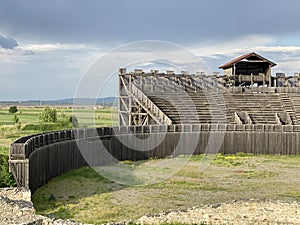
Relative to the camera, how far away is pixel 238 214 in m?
16.1

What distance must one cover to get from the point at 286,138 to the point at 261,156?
8.03 feet

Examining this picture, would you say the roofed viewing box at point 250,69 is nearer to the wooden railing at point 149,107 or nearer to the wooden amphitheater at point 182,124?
the wooden amphitheater at point 182,124

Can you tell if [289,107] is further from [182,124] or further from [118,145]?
[118,145]

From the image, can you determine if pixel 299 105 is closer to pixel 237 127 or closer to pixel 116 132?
→ pixel 237 127

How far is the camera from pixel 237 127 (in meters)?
37.4

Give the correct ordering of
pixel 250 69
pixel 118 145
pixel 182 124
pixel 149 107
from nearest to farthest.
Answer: pixel 118 145, pixel 182 124, pixel 149 107, pixel 250 69

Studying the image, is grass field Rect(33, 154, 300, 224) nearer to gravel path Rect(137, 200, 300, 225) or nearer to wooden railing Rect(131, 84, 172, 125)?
gravel path Rect(137, 200, 300, 225)

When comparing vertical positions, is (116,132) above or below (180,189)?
above

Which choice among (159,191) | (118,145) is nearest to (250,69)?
(118,145)

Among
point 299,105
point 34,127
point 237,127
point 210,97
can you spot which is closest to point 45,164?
point 237,127

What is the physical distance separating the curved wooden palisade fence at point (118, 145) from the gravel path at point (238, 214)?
787 centimetres

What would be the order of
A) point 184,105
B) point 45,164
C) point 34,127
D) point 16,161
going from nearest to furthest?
point 16,161 → point 45,164 → point 184,105 → point 34,127

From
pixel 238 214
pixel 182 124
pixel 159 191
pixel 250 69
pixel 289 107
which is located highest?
pixel 250 69

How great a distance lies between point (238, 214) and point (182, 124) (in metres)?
20.9
